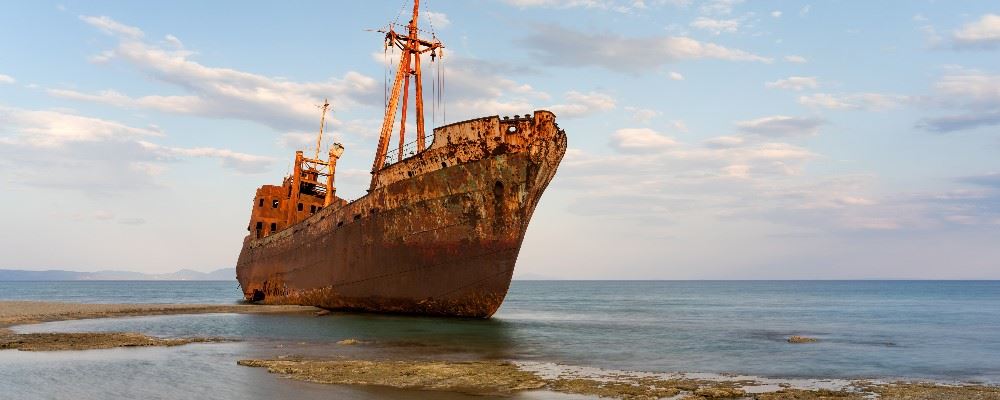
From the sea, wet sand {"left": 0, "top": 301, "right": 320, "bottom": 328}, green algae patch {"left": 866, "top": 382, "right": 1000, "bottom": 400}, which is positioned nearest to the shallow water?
the sea

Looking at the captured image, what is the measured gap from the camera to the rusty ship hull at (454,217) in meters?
23.2

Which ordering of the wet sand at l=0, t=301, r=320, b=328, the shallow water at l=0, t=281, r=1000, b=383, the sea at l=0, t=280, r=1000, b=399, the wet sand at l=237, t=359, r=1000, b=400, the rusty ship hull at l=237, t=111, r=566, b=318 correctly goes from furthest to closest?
the wet sand at l=0, t=301, r=320, b=328 → the rusty ship hull at l=237, t=111, r=566, b=318 → the shallow water at l=0, t=281, r=1000, b=383 → the sea at l=0, t=280, r=1000, b=399 → the wet sand at l=237, t=359, r=1000, b=400

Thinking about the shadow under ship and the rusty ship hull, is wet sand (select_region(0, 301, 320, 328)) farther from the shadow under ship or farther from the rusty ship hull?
the rusty ship hull

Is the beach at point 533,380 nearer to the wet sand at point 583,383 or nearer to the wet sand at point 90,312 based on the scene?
the wet sand at point 583,383

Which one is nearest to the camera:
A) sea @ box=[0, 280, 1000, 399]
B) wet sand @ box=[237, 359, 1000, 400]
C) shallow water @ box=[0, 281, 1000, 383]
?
wet sand @ box=[237, 359, 1000, 400]

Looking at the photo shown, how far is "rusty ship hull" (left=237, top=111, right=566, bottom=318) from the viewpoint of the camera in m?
23.2

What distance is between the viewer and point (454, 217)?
23797 mm

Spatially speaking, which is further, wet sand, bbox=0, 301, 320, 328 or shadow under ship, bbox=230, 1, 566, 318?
wet sand, bbox=0, 301, 320, 328

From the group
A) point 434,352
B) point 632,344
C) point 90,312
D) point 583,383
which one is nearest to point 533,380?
point 583,383

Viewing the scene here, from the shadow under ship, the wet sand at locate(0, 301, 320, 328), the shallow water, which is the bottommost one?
the shallow water

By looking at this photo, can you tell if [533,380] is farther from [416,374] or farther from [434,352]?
[434,352]

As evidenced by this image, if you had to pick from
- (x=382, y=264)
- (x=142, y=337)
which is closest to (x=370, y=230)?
(x=382, y=264)

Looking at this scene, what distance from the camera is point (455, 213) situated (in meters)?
23.7

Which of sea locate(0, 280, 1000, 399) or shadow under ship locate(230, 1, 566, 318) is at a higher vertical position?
shadow under ship locate(230, 1, 566, 318)
